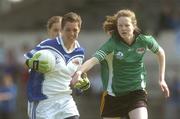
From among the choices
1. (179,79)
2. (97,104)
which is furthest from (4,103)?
(179,79)

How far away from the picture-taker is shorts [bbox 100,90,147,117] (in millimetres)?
→ 10100

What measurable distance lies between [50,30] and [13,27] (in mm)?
13453

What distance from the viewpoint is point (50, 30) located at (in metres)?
10.4

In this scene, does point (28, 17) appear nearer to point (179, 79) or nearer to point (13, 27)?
point (13, 27)

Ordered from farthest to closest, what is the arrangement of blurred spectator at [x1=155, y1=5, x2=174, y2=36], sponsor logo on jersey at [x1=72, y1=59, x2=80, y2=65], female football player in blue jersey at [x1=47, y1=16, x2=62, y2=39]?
blurred spectator at [x1=155, y1=5, x2=174, y2=36] < female football player in blue jersey at [x1=47, y1=16, x2=62, y2=39] < sponsor logo on jersey at [x1=72, y1=59, x2=80, y2=65]

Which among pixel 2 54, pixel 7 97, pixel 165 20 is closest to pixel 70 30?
pixel 7 97

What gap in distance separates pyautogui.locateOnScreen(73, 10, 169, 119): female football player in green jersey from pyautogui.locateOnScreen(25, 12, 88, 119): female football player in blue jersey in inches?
17.8

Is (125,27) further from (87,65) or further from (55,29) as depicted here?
(55,29)

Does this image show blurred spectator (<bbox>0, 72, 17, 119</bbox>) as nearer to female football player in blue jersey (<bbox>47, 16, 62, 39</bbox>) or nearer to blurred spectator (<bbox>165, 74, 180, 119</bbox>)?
blurred spectator (<bbox>165, 74, 180, 119</bbox>)

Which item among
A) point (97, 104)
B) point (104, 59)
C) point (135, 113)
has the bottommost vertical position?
point (97, 104)

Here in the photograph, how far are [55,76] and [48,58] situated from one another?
280mm

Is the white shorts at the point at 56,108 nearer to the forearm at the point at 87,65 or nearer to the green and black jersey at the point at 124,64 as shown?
the forearm at the point at 87,65

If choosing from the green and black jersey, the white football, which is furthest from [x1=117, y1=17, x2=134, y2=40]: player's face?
the white football

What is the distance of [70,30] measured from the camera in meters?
9.51
